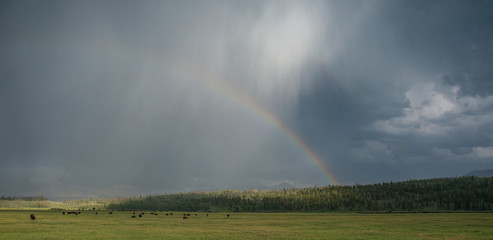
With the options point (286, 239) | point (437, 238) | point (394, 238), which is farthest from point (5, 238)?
point (437, 238)

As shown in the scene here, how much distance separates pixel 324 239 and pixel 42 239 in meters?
37.8

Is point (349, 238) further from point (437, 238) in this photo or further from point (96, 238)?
point (96, 238)

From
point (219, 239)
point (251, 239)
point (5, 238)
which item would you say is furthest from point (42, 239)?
point (251, 239)

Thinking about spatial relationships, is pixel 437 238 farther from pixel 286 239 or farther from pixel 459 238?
pixel 286 239

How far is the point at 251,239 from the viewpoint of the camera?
4784 cm

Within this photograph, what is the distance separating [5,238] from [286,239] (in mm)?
38404

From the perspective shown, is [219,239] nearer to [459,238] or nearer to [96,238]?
[96,238]

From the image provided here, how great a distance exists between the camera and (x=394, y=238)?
4938 centimetres

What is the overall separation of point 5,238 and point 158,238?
20.6 metres

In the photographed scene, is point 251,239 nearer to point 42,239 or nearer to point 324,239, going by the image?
point 324,239

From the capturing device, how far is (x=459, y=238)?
49.2 metres

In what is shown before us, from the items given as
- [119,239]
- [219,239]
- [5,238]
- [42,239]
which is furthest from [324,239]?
[5,238]

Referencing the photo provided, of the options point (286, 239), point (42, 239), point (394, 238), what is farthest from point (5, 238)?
point (394, 238)

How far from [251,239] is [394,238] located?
20.0m
